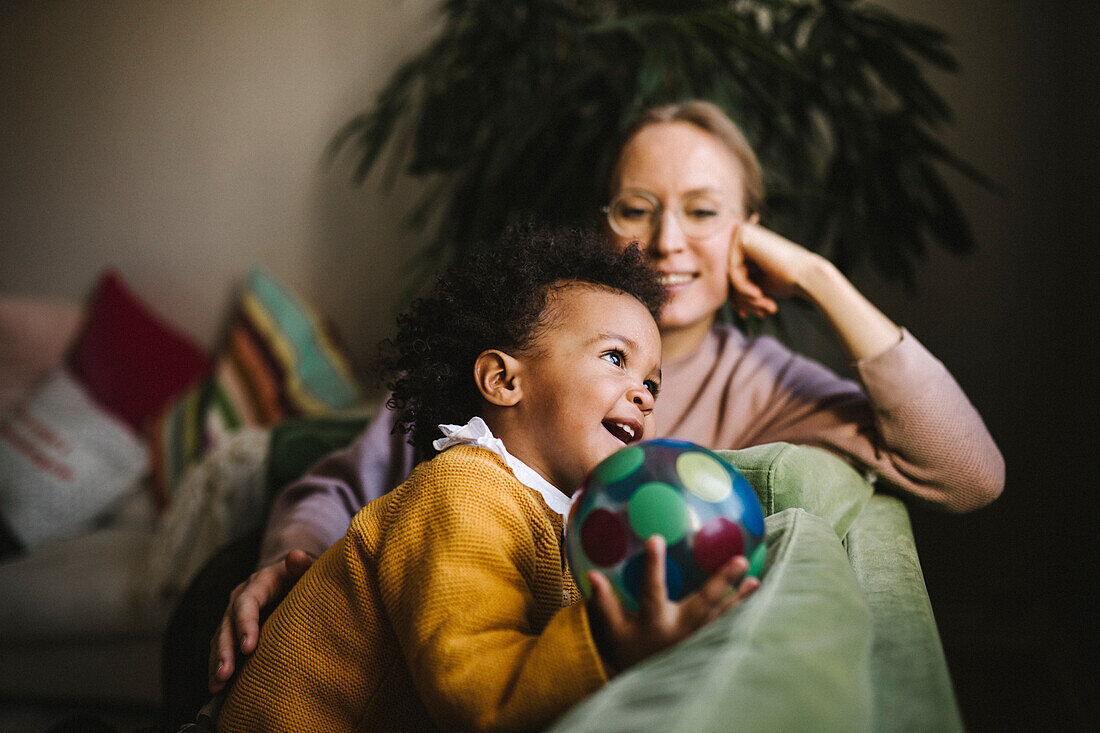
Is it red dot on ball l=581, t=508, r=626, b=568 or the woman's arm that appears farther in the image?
the woman's arm

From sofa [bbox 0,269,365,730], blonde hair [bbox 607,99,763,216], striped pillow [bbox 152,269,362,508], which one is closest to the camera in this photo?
blonde hair [bbox 607,99,763,216]

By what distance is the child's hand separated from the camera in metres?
0.52

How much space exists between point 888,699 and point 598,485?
0.80ft

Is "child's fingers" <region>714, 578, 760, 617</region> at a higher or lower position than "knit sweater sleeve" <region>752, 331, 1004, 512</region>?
lower

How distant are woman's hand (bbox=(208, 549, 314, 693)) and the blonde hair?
32.1 inches

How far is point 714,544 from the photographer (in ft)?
1.78

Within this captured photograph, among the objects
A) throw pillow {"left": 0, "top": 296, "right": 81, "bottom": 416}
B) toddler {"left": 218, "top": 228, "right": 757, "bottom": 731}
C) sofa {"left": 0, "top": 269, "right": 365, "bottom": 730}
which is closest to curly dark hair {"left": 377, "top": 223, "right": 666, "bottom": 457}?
toddler {"left": 218, "top": 228, "right": 757, "bottom": 731}

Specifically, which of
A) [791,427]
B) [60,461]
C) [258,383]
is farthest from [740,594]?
[60,461]

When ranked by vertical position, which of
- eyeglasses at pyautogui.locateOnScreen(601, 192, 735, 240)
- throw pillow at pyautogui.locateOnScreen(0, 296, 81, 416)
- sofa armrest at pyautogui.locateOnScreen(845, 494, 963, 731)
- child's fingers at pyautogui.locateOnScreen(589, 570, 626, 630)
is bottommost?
throw pillow at pyautogui.locateOnScreen(0, 296, 81, 416)

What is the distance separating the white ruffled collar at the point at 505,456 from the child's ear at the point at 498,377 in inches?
2.2

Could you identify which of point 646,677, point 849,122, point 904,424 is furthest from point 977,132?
point 646,677

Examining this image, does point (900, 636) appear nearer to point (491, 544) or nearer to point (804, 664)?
point (804, 664)

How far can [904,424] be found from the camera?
3.19 ft

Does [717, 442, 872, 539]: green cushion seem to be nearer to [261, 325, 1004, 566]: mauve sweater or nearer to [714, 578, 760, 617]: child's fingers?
[261, 325, 1004, 566]: mauve sweater
